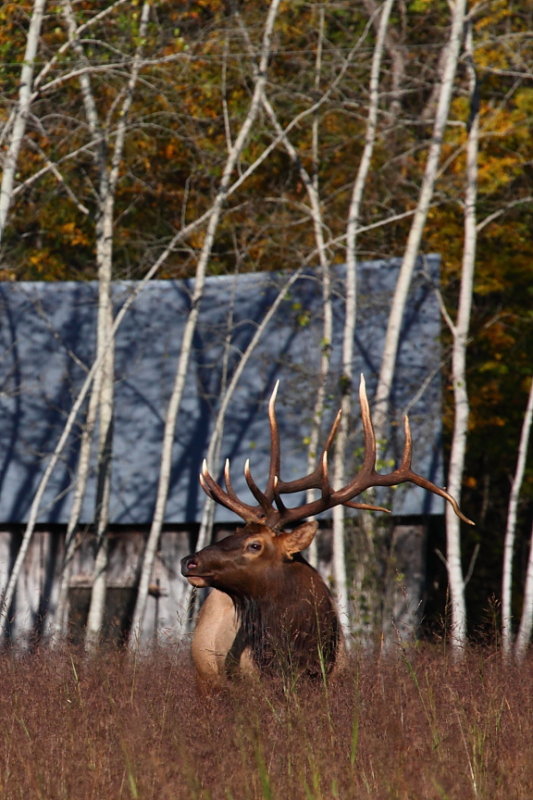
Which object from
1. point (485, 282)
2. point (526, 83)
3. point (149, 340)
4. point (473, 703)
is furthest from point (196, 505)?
point (526, 83)

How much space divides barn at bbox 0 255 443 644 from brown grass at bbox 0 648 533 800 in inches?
342

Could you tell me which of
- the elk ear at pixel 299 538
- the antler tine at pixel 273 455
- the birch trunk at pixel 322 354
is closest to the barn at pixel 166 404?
the birch trunk at pixel 322 354

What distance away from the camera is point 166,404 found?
16297mm

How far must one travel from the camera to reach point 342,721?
5238 mm

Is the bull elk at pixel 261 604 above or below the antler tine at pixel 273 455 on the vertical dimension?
below

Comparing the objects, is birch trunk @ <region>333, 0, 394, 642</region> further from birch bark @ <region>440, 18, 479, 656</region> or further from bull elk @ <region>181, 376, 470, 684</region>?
bull elk @ <region>181, 376, 470, 684</region>

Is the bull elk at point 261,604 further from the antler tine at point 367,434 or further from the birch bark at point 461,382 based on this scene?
the birch bark at point 461,382

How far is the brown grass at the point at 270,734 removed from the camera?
4488 mm

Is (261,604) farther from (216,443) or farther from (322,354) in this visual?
(216,443)

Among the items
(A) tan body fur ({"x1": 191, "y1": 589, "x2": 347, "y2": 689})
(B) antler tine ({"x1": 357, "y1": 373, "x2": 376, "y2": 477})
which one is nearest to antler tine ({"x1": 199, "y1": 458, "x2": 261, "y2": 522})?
(A) tan body fur ({"x1": 191, "y1": 589, "x2": 347, "y2": 689})

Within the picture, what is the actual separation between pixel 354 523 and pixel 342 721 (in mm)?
9271

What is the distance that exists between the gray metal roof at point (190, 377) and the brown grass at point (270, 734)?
860 centimetres

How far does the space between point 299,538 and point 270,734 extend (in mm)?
2207

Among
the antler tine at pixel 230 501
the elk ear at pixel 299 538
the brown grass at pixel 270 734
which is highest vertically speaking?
the antler tine at pixel 230 501
